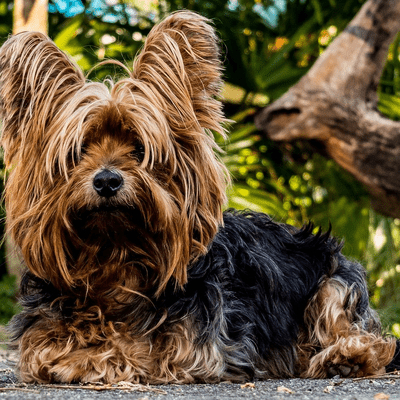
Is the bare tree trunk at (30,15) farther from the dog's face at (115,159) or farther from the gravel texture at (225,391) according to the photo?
the gravel texture at (225,391)

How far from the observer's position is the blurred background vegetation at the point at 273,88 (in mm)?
9320

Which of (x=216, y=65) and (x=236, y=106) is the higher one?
(x=216, y=65)

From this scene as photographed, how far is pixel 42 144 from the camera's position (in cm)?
382

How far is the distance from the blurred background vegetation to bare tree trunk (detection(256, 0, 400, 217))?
1.83 meters

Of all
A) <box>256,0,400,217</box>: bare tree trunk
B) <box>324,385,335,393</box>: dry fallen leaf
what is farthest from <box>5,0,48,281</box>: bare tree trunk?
<box>324,385,335,393</box>: dry fallen leaf

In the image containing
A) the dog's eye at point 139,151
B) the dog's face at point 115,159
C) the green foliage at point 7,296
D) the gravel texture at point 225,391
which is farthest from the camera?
the green foliage at point 7,296

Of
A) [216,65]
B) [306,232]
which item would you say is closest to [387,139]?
[306,232]

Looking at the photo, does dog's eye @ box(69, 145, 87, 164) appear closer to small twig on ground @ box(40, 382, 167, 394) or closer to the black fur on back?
the black fur on back

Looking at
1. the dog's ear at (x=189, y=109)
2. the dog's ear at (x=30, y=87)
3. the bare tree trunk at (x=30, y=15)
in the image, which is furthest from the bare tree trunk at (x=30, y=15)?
the dog's ear at (x=189, y=109)

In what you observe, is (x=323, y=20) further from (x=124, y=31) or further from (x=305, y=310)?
(x=305, y=310)

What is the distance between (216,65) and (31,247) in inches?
55.4

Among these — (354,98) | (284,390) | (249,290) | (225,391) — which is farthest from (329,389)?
(354,98)

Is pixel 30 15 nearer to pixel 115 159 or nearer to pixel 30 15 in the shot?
pixel 30 15

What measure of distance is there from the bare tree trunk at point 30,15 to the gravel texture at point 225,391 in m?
4.97
